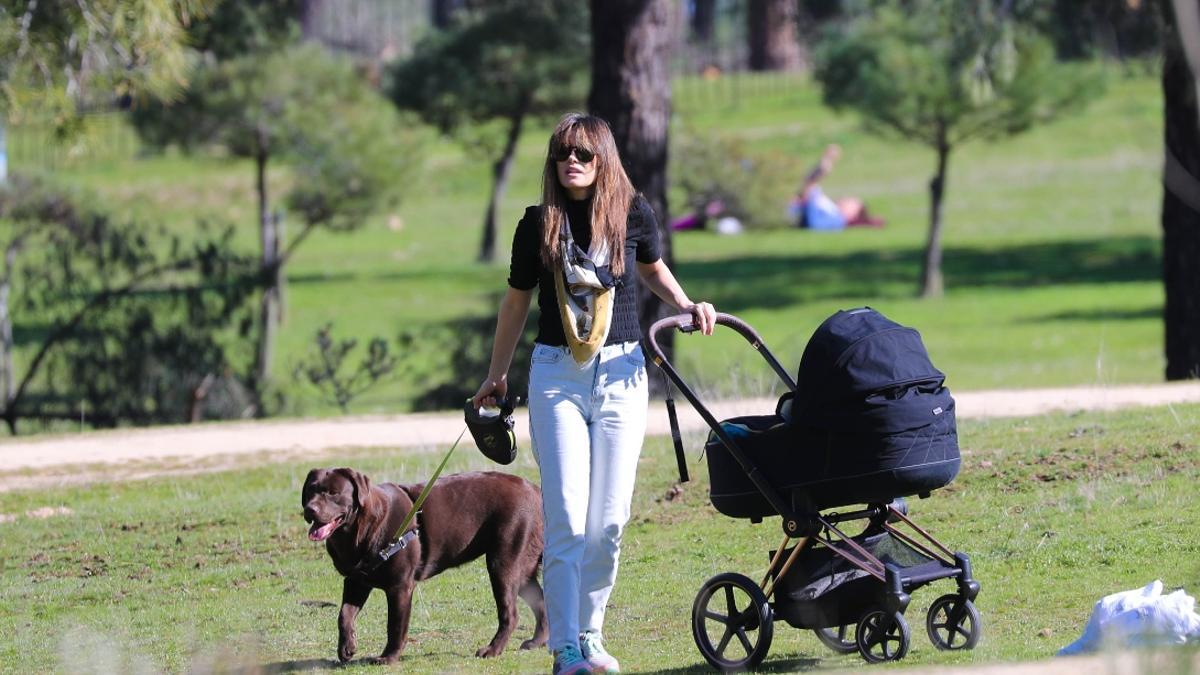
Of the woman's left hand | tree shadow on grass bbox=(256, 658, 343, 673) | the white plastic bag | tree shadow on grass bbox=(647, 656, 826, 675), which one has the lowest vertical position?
tree shadow on grass bbox=(256, 658, 343, 673)

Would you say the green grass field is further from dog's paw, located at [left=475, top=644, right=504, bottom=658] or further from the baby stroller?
the baby stroller

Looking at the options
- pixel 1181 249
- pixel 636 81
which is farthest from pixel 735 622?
pixel 1181 249

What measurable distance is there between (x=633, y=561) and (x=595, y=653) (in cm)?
314

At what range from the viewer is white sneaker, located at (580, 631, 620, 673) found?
21.6 ft

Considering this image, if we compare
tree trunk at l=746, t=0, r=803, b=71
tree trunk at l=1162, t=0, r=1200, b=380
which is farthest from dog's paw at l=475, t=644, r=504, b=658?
tree trunk at l=746, t=0, r=803, b=71

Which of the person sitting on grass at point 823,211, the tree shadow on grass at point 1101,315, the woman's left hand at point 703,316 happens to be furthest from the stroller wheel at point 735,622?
the person sitting on grass at point 823,211

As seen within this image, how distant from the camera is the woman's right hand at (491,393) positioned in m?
6.95

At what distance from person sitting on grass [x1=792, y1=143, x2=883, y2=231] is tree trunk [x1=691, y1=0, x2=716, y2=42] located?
18.7 m

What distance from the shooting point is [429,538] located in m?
7.80

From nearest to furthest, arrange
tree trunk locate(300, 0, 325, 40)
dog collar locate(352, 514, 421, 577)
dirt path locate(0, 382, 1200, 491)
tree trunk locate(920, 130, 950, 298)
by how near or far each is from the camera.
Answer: dog collar locate(352, 514, 421, 577)
dirt path locate(0, 382, 1200, 491)
tree trunk locate(920, 130, 950, 298)
tree trunk locate(300, 0, 325, 40)

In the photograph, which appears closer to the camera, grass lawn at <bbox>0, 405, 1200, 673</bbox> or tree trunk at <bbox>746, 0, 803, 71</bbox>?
grass lawn at <bbox>0, 405, 1200, 673</bbox>

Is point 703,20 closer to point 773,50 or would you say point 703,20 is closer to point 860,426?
point 773,50

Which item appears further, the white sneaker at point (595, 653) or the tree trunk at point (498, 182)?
the tree trunk at point (498, 182)

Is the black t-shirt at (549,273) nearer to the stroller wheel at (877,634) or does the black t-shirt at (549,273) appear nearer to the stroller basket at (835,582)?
the stroller basket at (835,582)
